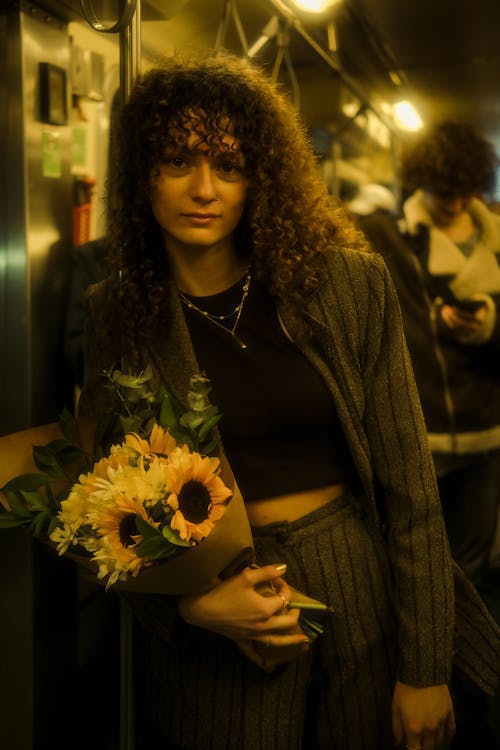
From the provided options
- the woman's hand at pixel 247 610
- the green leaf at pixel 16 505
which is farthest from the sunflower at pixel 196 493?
the green leaf at pixel 16 505

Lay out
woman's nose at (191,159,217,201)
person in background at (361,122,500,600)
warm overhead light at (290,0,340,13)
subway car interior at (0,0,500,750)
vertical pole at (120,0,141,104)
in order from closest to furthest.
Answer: woman's nose at (191,159,217,201) < vertical pole at (120,0,141,104) < subway car interior at (0,0,500,750) < warm overhead light at (290,0,340,13) < person in background at (361,122,500,600)

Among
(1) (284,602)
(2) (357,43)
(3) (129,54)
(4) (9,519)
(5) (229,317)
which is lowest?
(1) (284,602)

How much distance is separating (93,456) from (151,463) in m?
0.20

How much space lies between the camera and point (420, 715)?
134 cm

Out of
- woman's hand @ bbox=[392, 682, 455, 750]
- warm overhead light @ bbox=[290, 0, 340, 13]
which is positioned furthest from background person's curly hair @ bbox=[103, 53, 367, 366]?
warm overhead light @ bbox=[290, 0, 340, 13]

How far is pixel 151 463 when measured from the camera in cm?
109

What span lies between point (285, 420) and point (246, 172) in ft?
1.40

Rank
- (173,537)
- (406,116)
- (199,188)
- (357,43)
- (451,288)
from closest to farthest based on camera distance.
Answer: (173,537), (199,188), (451,288), (357,43), (406,116)

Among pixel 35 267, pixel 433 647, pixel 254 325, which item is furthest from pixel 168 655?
pixel 35 267

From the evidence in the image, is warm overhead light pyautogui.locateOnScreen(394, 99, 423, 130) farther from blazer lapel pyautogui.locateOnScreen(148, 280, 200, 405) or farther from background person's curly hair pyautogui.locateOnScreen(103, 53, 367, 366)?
blazer lapel pyautogui.locateOnScreen(148, 280, 200, 405)

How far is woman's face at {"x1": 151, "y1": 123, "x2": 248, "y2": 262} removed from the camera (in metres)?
1.29

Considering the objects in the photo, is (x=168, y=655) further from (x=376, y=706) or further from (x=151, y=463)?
(x=151, y=463)

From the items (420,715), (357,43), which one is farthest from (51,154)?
(357,43)

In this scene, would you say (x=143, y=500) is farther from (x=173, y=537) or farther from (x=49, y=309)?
(x=49, y=309)
